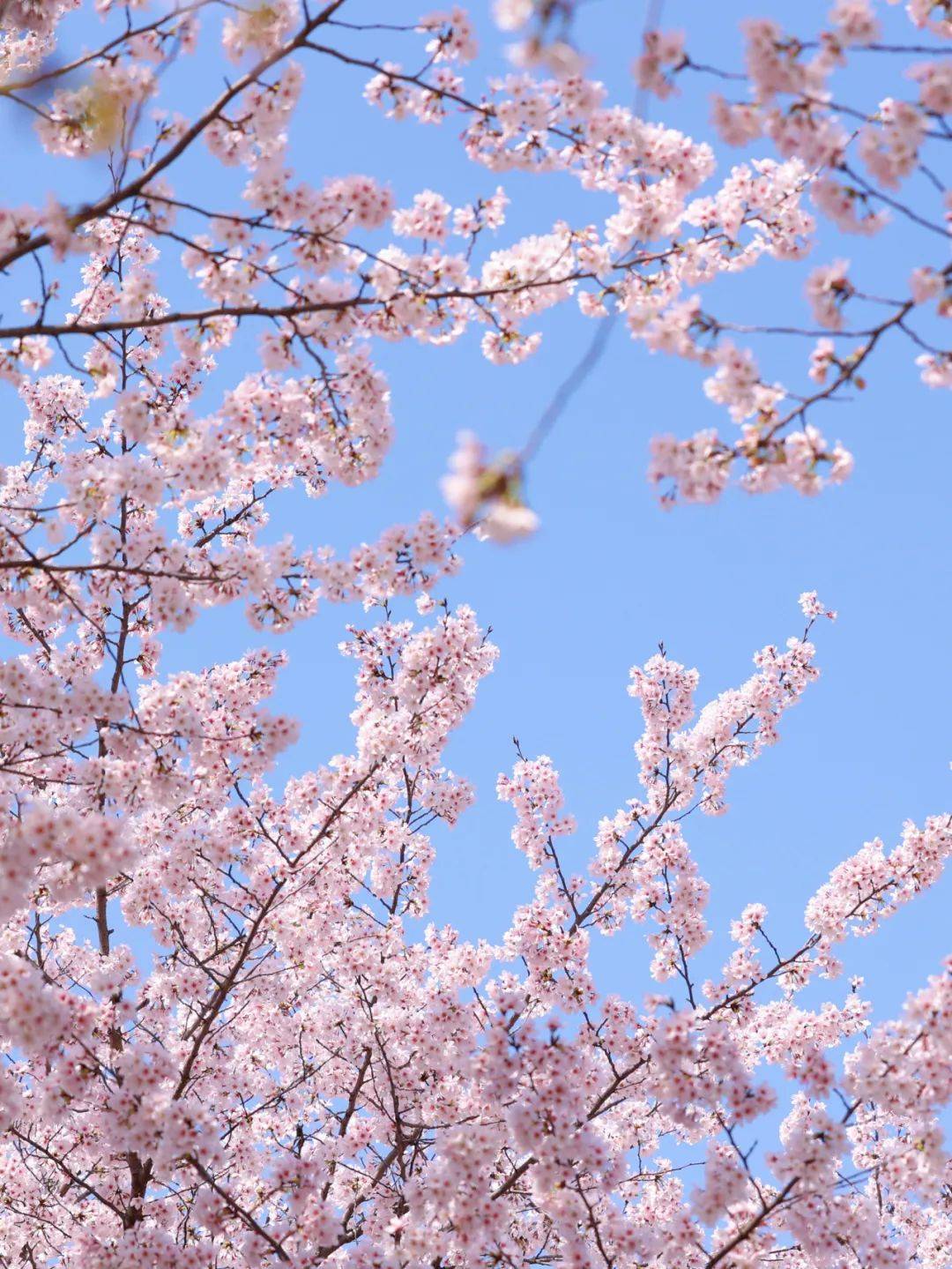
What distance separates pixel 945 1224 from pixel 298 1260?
7911mm

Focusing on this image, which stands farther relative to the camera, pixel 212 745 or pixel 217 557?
pixel 212 745

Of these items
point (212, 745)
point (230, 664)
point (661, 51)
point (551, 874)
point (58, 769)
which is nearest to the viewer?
point (661, 51)

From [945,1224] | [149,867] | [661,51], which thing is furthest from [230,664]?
[945,1224]

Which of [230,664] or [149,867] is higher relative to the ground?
[230,664]

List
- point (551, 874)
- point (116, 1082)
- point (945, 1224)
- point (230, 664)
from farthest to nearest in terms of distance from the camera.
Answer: point (945, 1224) → point (551, 874) → point (230, 664) → point (116, 1082)

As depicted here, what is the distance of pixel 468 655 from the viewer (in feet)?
29.0

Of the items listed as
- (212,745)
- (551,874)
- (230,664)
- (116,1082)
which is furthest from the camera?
(551,874)

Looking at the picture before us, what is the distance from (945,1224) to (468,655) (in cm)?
A: 822

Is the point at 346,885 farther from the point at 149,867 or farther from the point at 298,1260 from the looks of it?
the point at 298,1260

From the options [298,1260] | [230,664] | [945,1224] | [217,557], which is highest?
[230,664]

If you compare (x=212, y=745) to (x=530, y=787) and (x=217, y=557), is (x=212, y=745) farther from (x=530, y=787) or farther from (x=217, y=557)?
(x=530, y=787)

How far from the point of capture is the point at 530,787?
1023 centimetres

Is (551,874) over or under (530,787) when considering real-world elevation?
under

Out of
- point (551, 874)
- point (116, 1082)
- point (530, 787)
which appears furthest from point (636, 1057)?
point (116, 1082)
